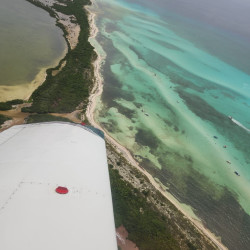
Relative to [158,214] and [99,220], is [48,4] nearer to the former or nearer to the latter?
[158,214]

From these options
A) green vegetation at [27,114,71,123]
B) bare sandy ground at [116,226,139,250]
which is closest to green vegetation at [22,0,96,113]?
green vegetation at [27,114,71,123]

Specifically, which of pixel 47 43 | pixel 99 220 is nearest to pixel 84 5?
pixel 47 43

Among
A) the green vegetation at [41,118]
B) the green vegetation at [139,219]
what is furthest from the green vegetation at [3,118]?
the green vegetation at [139,219]

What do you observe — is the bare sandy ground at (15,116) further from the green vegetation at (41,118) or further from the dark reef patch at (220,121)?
the dark reef patch at (220,121)

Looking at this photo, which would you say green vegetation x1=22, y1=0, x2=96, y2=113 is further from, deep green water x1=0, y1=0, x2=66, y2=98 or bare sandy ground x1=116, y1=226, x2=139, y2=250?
bare sandy ground x1=116, y1=226, x2=139, y2=250

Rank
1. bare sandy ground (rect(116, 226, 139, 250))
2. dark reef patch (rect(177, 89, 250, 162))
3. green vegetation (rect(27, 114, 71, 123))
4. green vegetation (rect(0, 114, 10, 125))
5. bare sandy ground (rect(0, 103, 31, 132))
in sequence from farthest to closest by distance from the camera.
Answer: dark reef patch (rect(177, 89, 250, 162)) < green vegetation (rect(27, 114, 71, 123)) < bare sandy ground (rect(0, 103, 31, 132)) < green vegetation (rect(0, 114, 10, 125)) < bare sandy ground (rect(116, 226, 139, 250))

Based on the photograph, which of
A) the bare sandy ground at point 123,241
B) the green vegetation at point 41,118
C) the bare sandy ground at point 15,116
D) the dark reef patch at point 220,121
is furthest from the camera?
the dark reef patch at point 220,121

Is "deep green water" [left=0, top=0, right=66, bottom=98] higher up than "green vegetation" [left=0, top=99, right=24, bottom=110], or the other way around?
"deep green water" [left=0, top=0, right=66, bottom=98]
